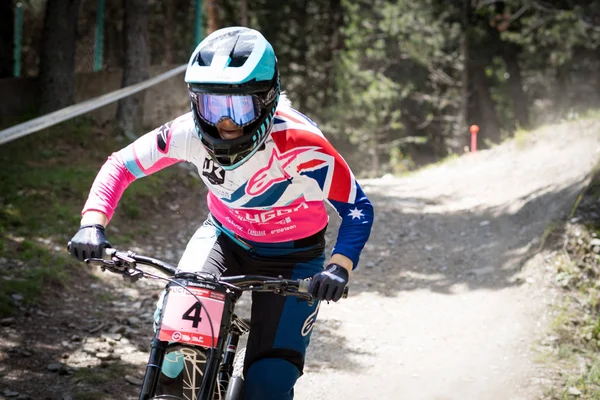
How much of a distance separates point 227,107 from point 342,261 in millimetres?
880

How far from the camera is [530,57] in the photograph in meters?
30.3

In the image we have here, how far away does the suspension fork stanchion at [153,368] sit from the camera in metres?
2.86

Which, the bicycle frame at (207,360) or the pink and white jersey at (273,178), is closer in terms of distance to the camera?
the bicycle frame at (207,360)

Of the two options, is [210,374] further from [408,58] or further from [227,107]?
[408,58]

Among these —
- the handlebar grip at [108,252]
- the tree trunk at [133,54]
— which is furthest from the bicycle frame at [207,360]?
the tree trunk at [133,54]

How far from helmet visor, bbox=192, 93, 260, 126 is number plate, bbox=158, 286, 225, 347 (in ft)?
2.58

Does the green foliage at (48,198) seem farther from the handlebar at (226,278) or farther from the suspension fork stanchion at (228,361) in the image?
the handlebar at (226,278)

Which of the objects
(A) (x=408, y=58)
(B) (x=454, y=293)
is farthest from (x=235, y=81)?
(A) (x=408, y=58)

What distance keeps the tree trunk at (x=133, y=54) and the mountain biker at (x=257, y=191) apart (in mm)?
9472

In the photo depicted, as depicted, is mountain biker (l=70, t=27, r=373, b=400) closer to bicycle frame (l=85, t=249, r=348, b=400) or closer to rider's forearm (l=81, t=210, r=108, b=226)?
rider's forearm (l=81, t=210, r=108, b=226)

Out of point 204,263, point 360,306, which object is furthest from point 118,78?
point 204,263

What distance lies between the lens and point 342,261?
11.1 feet

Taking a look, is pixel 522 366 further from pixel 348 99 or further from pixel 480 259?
pixel 348 99

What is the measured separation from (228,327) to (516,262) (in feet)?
21.1
